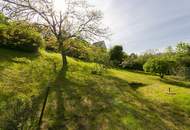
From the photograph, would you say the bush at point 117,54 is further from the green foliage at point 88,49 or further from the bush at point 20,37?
the green foliage at point 88,49

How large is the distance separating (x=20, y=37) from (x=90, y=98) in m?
10.5

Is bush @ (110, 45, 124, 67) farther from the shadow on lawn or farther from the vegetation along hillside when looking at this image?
the shadow on lawn

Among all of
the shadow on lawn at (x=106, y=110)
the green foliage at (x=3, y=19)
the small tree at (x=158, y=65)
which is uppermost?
the green foliage at (x=3, y=19)

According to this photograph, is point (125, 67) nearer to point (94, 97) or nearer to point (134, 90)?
point (134, 90)

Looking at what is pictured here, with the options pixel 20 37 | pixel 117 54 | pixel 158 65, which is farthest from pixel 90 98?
pixel 117 54

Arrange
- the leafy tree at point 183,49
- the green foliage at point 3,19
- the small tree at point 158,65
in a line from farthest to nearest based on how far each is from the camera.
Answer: the leafy tree at point 183,49
the small tree at point 158,65
the green foliage at point 3,19

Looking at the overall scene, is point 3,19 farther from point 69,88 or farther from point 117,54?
point 117,54

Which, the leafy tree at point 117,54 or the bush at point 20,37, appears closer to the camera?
the bush at point 20,37

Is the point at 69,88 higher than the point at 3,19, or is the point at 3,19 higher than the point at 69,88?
the point at 3,19

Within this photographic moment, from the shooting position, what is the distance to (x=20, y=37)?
2036 centimetres

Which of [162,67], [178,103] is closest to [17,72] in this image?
[178,103]

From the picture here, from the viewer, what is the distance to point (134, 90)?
15406 mm

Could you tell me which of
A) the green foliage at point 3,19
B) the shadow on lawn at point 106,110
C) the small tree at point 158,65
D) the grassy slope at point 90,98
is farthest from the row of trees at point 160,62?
the green foliage at point 3,19

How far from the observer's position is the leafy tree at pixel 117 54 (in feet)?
93.4
